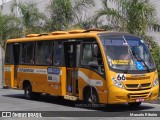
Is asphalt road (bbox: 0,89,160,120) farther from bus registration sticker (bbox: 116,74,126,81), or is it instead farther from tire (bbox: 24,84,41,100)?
tire (bbox: 24,84,41,100)

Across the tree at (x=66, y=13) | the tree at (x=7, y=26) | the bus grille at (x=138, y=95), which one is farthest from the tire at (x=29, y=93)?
the tree at (x=7, y=26)

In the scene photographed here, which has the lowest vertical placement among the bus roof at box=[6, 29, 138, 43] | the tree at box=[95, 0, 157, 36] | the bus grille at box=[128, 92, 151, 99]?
the bus grille at box=[128, 92, 151, 99]

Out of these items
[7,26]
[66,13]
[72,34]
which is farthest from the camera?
[7,26]

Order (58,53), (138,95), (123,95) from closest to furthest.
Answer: (123,95)
(138,95)
(58,53)

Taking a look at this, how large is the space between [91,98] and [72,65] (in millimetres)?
1658

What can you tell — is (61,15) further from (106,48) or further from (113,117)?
(113,117)

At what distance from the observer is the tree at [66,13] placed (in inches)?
858

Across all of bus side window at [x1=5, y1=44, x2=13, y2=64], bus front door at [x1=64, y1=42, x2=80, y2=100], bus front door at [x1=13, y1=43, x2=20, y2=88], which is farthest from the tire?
bus front door at [x1=64, y1=42, x2=80, y2=100]

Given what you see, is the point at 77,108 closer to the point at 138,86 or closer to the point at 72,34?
the point at 138,86

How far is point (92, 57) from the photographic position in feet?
44.7

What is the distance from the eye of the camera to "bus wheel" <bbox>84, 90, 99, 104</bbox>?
13.5 meters

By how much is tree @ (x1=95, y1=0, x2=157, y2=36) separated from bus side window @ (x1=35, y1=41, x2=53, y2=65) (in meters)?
3.68

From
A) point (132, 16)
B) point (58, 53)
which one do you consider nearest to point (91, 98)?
point (58, 53)

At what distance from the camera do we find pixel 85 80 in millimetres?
13844
